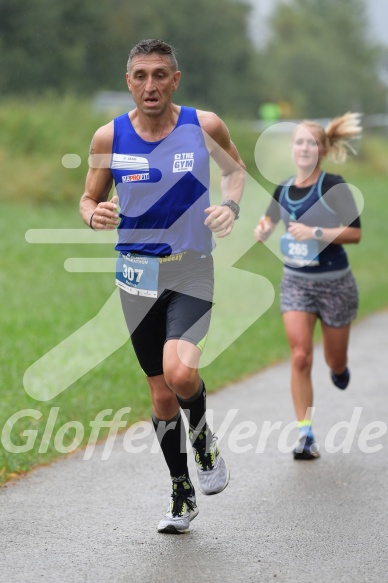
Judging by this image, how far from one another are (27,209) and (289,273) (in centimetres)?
1675

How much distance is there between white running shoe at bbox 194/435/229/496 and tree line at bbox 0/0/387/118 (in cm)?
3150

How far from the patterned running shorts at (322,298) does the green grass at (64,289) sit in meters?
1.78

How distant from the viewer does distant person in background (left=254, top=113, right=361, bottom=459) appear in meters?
7.23

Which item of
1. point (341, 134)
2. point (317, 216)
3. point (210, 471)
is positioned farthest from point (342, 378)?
point (210, 471)

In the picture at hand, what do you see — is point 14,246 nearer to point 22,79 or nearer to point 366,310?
point 366,310

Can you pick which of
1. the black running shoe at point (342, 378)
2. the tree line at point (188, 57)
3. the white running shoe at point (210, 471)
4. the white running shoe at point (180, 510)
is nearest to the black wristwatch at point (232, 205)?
the white running shoe at point (210, 471)

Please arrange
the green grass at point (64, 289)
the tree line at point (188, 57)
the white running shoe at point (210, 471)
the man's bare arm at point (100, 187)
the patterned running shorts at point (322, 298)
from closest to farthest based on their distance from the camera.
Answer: the man's bare arm at point (100, 187) < the white running shoe at point (210, 471) < the patterned running shorts at point (322, 298) < the green grass at point (64, 289) < the tree line at point (188, 57)

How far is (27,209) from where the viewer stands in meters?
23.6

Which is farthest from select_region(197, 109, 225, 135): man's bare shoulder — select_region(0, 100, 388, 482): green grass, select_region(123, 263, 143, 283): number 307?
select_region(0, 100, 388, 482): green grass

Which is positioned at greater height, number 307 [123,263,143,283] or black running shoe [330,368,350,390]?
number 307 [123,263,143,283]

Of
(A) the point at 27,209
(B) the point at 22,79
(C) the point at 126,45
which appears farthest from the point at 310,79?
(A) the point at 27,209

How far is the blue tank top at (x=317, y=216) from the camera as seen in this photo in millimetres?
7262

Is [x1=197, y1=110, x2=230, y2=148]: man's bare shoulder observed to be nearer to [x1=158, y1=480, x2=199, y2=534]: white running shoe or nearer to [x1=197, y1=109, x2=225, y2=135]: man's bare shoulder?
[x1=197, y1=109, x2=225, y2=135]: man's bare shoulder

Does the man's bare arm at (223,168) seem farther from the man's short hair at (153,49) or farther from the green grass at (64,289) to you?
the green grass at (64,289)
